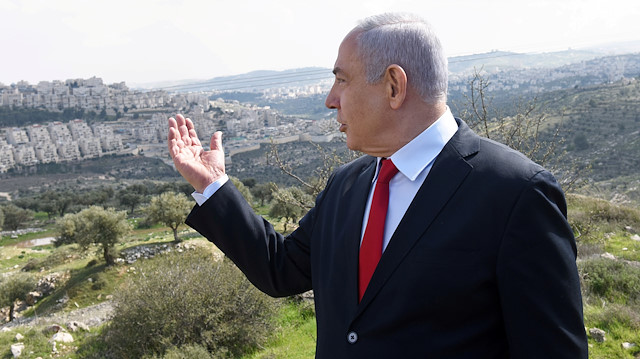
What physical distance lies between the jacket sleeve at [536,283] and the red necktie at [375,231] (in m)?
0.31

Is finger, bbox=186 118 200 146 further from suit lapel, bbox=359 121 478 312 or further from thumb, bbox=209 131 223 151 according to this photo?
suit lapel, bbox=359 121 478 312

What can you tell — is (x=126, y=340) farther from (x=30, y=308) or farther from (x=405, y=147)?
(x=30, y=308)

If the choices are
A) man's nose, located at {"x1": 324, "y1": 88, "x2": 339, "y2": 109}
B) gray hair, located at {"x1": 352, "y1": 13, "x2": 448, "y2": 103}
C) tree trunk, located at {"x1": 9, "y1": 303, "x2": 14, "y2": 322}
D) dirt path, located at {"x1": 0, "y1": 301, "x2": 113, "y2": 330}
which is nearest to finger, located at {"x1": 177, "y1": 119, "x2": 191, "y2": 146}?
man's nose, located at {"x1": 324, "y1": 88, "x2": 339, "y2": 109}

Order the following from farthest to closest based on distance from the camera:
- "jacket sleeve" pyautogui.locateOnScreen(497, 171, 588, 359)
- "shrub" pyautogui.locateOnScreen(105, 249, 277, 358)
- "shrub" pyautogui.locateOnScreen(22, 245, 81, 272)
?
"shrub" pyautogui.locateOnScreen(22, 245, 81, 272), "shrub" pyautogui.locateOnScreen(105, 249, 277, 358), "jacket sleeve" pyautogui.locateOnScreen(497, 171, 588, 359)

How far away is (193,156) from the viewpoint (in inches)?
58.4

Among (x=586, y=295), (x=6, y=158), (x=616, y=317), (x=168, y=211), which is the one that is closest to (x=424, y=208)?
(x=616, y=317)

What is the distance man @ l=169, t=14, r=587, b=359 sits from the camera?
96 cm

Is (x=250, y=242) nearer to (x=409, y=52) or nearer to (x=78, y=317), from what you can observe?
(x=409, y=52)

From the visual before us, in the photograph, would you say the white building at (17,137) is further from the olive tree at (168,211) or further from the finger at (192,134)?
the finger at (192,134)

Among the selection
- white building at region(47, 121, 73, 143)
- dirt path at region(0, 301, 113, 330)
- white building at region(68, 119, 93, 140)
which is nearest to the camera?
dirt path at region(0, 301, 113, 330)

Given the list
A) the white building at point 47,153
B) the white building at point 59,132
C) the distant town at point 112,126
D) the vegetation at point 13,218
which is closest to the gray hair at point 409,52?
the vegetation at point 13,218

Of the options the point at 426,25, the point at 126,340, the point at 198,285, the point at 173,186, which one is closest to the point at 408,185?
the point at 426,25

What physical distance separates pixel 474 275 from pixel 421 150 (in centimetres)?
34

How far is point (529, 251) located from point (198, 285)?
23.7ft
